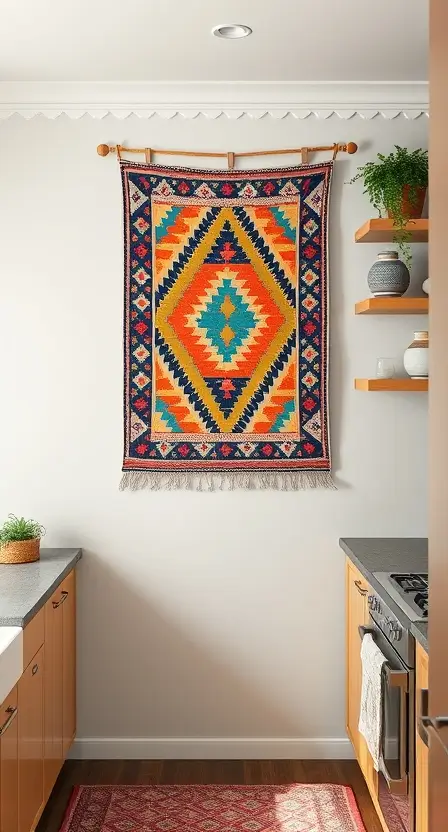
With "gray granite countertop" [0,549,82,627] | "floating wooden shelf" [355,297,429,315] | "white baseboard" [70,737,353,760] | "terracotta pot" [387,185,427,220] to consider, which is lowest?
"white baseboard" [70,737,353,760]

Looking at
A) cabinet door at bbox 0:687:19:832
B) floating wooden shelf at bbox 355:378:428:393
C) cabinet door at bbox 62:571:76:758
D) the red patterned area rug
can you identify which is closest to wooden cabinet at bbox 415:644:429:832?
the red patterned area rug

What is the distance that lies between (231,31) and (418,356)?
1.36 meters

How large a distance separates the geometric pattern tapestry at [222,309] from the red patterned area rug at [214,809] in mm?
1282

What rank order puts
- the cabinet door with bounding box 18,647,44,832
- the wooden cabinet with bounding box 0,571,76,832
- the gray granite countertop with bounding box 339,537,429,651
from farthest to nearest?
the gray granite countertop with bounding box 339,537,429,651
the cabinet door with bounding box 18,647,44,832
the wooden cabinet with bounding box 0,571,76,832

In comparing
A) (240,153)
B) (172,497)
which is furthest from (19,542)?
(240,153)

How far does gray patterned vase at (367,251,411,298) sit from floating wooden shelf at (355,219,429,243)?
9 cm

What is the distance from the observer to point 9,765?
2.30m

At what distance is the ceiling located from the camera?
8.90 feet

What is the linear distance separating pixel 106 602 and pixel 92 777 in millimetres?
681

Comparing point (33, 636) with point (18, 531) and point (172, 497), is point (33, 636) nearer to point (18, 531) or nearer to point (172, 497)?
point (18, 531)

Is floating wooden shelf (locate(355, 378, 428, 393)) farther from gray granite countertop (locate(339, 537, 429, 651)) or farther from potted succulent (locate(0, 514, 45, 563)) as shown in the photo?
potted succulent (locate(0, 514, 45, 563))

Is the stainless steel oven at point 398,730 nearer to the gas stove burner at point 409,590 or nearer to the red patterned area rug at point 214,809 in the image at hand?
the gas stove burner at point 409,590

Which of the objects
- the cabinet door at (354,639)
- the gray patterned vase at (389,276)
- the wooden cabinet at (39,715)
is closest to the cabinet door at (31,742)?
the wooden cabinet at (39,715)

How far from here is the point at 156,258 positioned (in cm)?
346
